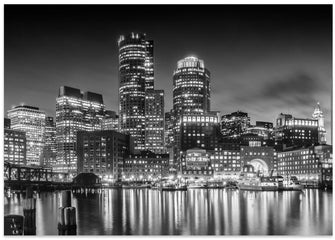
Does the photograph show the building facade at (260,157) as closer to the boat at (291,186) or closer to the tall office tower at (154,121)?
the boat at (291,186)

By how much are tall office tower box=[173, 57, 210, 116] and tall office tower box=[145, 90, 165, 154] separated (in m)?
3.94

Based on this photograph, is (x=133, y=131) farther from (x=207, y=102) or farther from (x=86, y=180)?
(x=86, y=180)

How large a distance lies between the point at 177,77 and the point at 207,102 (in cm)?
921

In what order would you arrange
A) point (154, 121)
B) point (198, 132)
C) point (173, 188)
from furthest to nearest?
1. point (154, 121)
2. point (198, 132)
3. point (173, 188)

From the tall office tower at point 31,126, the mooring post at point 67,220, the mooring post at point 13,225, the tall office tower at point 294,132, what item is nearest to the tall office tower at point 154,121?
the tall office tower at point 31,126

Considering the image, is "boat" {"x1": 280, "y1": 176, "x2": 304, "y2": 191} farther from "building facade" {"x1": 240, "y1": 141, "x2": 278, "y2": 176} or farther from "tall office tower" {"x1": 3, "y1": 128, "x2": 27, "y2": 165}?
"tall office tower" {"x1": 3, "y1": 128, "x2": 27, "y2": 165}

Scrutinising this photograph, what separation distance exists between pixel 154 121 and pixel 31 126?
95.5 feet

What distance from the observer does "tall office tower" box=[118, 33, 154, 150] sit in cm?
10812

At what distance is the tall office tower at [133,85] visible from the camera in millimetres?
108125

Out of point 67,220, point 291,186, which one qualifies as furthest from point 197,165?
point 67,220

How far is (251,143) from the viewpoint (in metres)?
80.7

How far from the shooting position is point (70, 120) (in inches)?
4402

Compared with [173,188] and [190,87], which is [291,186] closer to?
[173,188]
